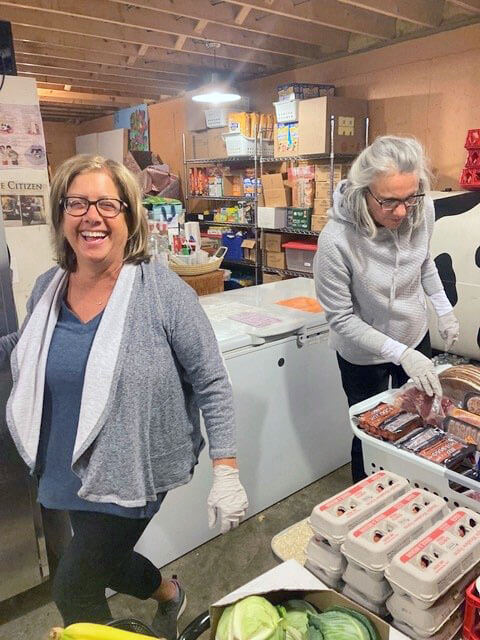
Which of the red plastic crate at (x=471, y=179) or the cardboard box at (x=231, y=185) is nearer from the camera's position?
the red plastic crate at (x=471, y=179)

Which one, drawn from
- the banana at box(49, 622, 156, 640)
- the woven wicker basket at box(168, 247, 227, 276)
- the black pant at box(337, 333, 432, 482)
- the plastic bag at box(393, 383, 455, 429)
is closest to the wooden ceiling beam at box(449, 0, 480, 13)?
the woven wicker basket at box(168, 247, 227, 276)

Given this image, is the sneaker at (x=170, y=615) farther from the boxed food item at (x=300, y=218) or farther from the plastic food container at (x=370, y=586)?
the boxed food item at (x=300, y=218)

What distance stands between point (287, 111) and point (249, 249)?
1.39 meters

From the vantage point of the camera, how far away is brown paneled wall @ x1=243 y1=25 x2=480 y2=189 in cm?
358

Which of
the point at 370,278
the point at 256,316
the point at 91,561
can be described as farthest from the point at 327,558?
the point at 256,316

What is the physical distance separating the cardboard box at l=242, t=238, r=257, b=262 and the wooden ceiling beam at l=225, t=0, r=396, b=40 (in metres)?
2.00

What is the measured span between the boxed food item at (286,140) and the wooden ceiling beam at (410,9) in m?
1.04

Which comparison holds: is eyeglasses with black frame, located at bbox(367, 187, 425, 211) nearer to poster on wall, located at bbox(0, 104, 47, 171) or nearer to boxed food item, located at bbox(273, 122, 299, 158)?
poster on wall, located at bbox(0, 104, 47, 171)

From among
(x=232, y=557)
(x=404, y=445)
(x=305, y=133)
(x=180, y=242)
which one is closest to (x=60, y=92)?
(x=305, y=133)

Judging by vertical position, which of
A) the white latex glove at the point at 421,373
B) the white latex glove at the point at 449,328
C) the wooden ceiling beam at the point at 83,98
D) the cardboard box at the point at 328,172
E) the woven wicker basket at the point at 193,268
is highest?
the wooden ceiling beam at the point at 83,98

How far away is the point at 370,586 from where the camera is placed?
0.83 metres

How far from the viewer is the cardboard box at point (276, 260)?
4.82 metres

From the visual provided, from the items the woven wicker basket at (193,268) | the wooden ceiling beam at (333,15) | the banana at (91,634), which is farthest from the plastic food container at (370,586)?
the wooden ceiling beam at (333,15)

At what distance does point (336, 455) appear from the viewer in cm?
257
